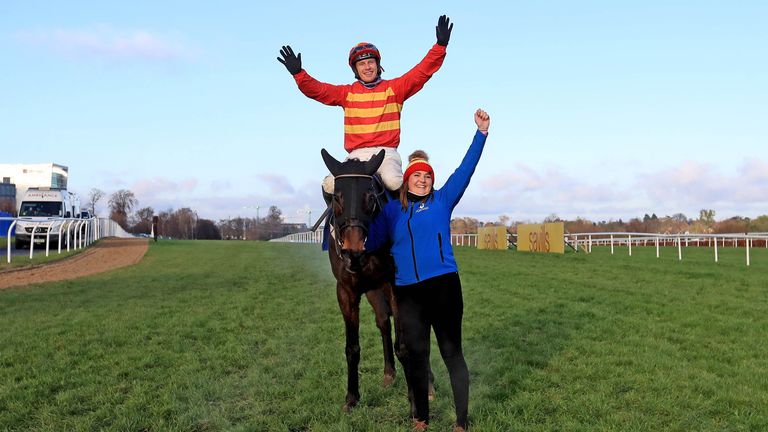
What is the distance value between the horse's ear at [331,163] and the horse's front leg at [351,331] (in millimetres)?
981

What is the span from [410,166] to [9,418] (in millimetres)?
3883

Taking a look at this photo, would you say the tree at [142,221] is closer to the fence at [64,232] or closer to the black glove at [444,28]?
the fence at [64,232]

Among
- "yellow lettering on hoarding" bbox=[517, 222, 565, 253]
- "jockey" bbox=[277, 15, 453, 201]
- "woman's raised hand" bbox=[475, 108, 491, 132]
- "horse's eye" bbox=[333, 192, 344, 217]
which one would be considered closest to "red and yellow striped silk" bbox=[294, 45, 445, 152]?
"jockey" bbox=[277, 15, 453, 201]

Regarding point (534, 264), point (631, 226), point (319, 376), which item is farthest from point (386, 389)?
point (631, 226)

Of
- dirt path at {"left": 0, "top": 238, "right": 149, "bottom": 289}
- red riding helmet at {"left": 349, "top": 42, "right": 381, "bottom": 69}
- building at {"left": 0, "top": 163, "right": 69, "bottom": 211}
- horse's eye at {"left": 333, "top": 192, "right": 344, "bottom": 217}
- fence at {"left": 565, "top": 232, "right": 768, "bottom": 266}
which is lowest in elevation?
dirt path at {"left": 0, "top": 238, "right": 149, "bottom": 289}

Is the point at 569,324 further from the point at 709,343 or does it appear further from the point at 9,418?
the point at 9,418

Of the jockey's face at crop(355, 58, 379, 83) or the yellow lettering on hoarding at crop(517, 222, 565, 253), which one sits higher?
the jockey's face at crop(355, 58, 379, 83)

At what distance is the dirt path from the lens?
50.4ft

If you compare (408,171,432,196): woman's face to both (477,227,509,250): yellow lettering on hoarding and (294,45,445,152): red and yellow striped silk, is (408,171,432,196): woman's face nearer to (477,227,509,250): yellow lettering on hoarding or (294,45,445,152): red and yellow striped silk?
(294,45,445,152): red and yellow striped silk

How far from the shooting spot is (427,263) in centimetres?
399

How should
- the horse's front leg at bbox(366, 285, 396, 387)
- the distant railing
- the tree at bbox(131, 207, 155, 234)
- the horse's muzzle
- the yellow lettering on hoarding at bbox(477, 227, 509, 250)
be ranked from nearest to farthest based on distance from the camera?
the horse's muzzle < the horse's front leg at bbox(366, 285, 396, 387) < the yellow lettering on hoarding at bbox(477, 227, 509, 250) < the distant railing < the tree at bbox(131, 207, 155, 234)

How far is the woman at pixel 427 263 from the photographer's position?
157 inches

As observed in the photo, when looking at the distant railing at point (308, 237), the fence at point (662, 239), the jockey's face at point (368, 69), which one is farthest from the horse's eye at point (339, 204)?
the distant railing at point (308, 237)

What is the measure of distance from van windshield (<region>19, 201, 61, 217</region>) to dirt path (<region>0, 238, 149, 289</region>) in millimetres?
2687
